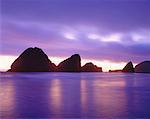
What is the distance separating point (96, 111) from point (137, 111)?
8.20 feet

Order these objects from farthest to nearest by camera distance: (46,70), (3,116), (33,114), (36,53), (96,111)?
1. (46,70)
2. (36,53)
3. (96,111)
4. (33,114)
5. (3,116)

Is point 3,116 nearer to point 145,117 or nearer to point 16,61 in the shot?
point 145,117

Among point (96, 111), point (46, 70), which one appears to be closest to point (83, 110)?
point (96, 111)

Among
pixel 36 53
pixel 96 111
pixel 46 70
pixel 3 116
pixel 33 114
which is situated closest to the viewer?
pixel 3 116

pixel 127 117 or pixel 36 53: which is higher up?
pixel 36 53

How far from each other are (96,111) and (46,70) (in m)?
159

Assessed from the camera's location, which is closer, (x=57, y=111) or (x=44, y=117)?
(x=44, y=117)

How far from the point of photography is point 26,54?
548 feet

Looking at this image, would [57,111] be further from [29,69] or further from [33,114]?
[29,69]

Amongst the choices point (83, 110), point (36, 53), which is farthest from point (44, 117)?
point (36, 53)

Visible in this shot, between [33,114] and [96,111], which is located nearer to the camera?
[33,114]

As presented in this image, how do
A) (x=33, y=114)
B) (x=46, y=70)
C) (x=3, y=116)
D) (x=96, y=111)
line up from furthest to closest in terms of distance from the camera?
(x=46, y=70), (x=96, y=111), (x=33, y=114), (x=3, y=116)

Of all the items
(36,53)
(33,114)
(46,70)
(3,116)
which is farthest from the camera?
(46,70)

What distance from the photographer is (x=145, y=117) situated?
58.8 feet
